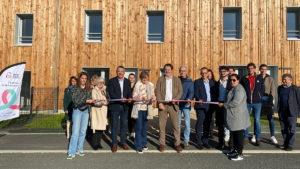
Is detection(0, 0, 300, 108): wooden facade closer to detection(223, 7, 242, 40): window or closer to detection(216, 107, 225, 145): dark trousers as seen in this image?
detection(223, 7, 242, 40): window

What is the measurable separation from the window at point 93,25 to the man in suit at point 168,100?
28.9ft

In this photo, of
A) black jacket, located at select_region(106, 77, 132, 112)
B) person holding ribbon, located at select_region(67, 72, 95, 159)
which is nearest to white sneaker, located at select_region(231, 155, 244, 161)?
black jacket, located at select_region(106, 77, 132, 112)

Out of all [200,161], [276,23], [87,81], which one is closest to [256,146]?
[200,161]

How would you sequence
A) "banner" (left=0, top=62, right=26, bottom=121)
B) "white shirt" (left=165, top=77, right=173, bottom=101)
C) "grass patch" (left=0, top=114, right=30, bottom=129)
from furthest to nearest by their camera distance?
"grass patch" (left=0, top=114, right=30, bottom=129) → "banner" (left=0, top=62, right=26, bottom=121) → "white shirt" (left=165, top=77, right=173, bottom=101)

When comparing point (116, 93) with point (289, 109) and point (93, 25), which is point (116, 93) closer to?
point (289, 109)

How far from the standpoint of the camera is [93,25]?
42.1 ft

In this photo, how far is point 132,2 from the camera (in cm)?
1230

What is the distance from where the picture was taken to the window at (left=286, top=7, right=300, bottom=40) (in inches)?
490

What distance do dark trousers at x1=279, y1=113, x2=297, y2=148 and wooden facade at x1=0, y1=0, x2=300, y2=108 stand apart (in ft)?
23.2

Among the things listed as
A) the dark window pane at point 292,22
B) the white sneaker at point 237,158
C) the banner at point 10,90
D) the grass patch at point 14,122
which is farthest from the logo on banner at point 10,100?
the dark window pane at point 292,22

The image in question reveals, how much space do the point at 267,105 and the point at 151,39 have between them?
8516mm

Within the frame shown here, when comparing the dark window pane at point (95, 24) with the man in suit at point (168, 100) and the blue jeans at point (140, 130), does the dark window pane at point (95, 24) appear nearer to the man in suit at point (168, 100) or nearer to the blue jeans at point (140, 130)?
the man in suit at point (168, 100)

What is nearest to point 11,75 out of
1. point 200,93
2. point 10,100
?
point 10,100

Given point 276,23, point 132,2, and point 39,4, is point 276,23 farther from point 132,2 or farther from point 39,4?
point 39,4
